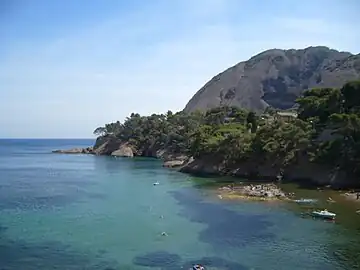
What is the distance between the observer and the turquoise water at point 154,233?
2739 centimetres

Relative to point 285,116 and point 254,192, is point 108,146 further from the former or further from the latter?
point 254,192

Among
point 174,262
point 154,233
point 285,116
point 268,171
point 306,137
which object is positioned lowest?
point 174,262

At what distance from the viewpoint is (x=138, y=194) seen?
2218 inches

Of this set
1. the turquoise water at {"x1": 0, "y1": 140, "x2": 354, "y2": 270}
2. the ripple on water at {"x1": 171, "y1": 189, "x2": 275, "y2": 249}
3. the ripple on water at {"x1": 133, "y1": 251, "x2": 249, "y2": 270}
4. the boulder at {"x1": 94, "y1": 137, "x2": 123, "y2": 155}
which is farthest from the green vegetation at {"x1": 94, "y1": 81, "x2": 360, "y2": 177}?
the boulder at {"x1": 94, "y1": 137, "x2": 123, "y2": 155}

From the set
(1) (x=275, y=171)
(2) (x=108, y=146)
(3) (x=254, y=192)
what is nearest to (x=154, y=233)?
(3) (x=254, y=192)

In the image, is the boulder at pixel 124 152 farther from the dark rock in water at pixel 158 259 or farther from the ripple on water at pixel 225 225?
the dark rock in water at pixel 158 259

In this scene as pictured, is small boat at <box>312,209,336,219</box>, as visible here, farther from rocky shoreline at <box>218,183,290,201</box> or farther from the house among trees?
the house among trees

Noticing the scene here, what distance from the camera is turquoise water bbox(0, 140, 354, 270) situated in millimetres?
27391

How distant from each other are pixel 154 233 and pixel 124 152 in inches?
3690

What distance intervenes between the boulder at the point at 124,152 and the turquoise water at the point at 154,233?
222 feet

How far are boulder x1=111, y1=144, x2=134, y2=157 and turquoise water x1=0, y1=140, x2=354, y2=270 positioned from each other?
67628 millimetres

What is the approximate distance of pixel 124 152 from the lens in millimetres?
127062

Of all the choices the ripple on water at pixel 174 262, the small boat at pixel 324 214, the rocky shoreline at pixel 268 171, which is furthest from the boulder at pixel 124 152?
the ripple on water at pixel 174 262

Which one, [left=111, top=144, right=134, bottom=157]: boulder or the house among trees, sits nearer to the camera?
the house among trees
